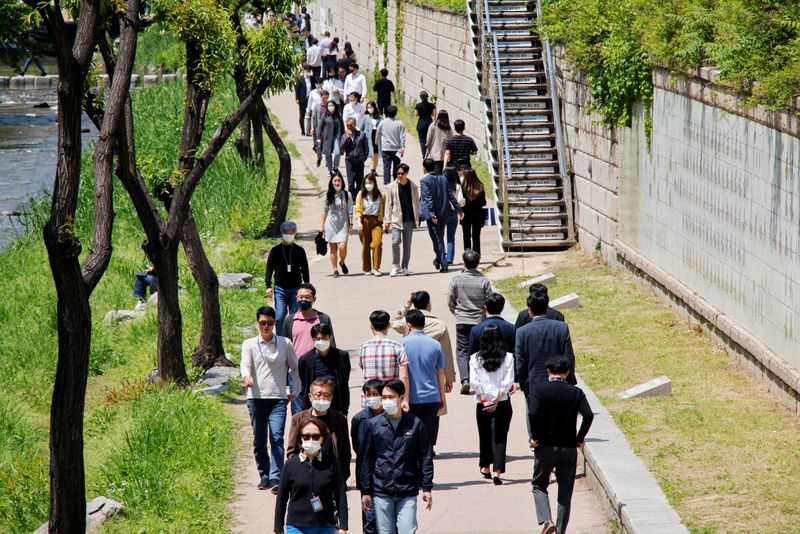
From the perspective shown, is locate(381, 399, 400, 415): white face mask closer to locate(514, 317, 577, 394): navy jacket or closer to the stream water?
locate(514, 317, 577, 394): navy jacket

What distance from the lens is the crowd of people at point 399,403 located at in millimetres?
7730

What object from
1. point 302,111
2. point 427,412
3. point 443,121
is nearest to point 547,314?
point 427,412

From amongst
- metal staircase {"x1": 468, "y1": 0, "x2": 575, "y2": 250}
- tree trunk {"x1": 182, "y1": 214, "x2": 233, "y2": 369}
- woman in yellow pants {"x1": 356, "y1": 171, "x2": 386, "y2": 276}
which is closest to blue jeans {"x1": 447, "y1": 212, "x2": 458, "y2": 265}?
woman in yellow pants {"x1": 356, "y1": 171, "x2": 386, "y2": 276}

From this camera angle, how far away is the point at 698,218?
1441 centimetres

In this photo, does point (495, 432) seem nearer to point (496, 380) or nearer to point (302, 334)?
point (496, 380)

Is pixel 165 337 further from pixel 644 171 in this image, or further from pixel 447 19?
pixel 447 19

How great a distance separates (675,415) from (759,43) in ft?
12.1

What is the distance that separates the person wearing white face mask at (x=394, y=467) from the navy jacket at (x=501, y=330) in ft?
7.95

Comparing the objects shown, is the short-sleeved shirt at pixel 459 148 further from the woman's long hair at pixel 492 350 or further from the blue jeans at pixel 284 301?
the woman's long hair at pixel 492 350

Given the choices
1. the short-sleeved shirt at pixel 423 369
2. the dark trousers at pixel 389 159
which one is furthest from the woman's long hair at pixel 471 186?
the short-sleeved shirt at pixel 423 369

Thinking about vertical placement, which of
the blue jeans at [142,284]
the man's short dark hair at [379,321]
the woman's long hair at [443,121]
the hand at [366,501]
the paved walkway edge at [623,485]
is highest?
the man's short dark hair at [379,321]

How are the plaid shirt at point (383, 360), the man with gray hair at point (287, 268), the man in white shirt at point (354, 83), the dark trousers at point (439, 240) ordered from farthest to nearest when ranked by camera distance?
the man in white shirt at point (354, 83) < the dark trousers at point (439, 240) < the man with gray hair at point (287, 268) < the plaid shirt at point (383, 360)

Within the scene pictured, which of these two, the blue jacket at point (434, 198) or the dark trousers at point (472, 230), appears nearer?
the blue jacket at point (434, 198)

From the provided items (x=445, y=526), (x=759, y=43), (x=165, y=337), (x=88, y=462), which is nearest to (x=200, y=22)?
(x=165, y=337)
